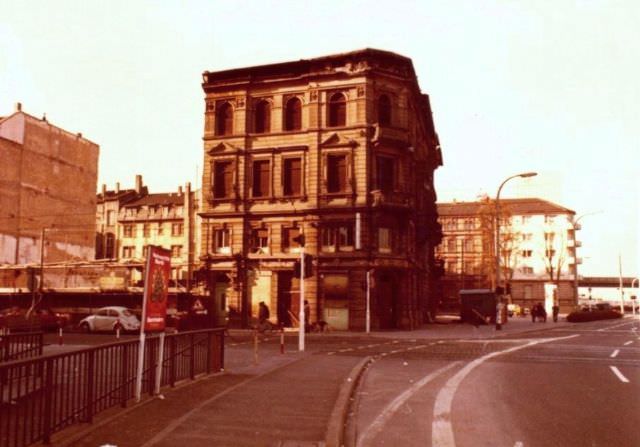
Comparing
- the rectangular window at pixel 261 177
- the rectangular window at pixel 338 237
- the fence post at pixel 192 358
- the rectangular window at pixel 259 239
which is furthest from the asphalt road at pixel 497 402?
the rectangular window at pixel 261 177

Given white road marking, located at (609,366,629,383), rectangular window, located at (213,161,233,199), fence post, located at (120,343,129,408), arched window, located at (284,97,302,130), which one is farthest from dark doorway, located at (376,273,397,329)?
fence post, located at (120,343,129,408)

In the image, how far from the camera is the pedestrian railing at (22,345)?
1122 centimetres

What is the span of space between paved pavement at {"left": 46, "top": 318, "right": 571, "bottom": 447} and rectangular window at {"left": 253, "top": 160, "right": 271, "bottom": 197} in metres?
27.4

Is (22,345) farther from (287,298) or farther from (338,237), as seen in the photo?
(287,298)

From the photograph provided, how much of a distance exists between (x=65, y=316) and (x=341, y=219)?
17.6m

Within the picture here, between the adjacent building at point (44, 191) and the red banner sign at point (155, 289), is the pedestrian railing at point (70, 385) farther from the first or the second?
the adjacent building at point (44, 191)

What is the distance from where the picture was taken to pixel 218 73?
41.0 metres

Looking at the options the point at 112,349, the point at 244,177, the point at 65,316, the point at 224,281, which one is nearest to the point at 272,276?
the point at 224,281

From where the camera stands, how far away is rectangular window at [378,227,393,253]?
36.7 meters

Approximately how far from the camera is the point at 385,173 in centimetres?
3788

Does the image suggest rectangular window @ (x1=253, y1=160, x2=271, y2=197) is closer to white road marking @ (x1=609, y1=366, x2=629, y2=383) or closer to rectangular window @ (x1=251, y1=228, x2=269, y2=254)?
rectangular window @ (x1=251, y1=228, x2=269, y2=254)

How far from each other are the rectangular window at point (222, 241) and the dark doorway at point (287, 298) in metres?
4.10

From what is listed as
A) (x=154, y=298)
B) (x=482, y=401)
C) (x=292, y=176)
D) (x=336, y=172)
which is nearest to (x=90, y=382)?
(x=154, y=298)

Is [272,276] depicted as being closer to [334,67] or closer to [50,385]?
[334,67]
